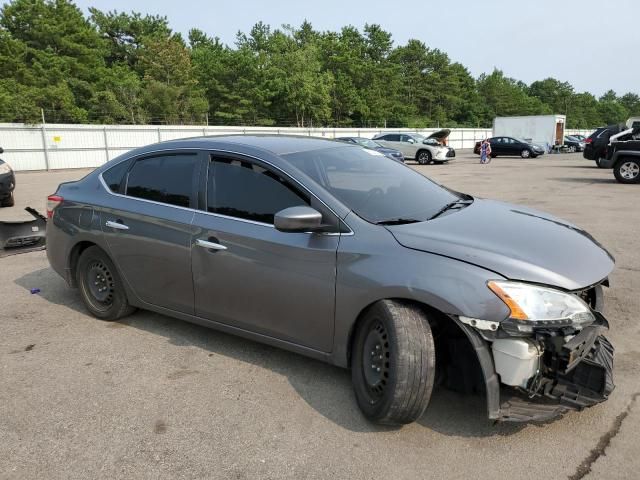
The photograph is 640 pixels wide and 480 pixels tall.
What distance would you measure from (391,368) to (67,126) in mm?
27970

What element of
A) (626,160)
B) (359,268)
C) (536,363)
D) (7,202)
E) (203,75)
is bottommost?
(7,202)

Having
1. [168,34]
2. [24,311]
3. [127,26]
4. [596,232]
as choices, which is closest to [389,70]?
[168,34]

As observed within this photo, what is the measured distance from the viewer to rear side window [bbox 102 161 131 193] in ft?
14.4

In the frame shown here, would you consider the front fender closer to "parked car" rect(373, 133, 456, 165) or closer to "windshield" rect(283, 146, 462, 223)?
"windshield" rect(283, 146, 462, 223)

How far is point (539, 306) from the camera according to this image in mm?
2545

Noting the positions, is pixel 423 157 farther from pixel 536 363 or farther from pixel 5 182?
pixel 536 363

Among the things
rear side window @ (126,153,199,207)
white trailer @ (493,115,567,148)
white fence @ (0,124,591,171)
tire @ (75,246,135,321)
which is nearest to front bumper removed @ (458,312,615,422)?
rear side window @ (126,153,199,207)

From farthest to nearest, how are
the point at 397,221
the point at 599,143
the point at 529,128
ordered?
1. the point at 529,128
2. the point at 599,143
3. the point at 397,221

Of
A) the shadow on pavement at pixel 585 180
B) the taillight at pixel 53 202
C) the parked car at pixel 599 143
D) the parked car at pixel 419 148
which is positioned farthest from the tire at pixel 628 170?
the taillight at pixel 53 202

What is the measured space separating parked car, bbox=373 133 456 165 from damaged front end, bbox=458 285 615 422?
84.0ft

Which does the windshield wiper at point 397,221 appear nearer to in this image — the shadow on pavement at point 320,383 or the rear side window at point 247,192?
the rear side window at point 247,192

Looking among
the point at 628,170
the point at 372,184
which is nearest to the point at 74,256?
the point at 372,184

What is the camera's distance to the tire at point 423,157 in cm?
2762

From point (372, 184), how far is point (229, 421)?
1.84 m
